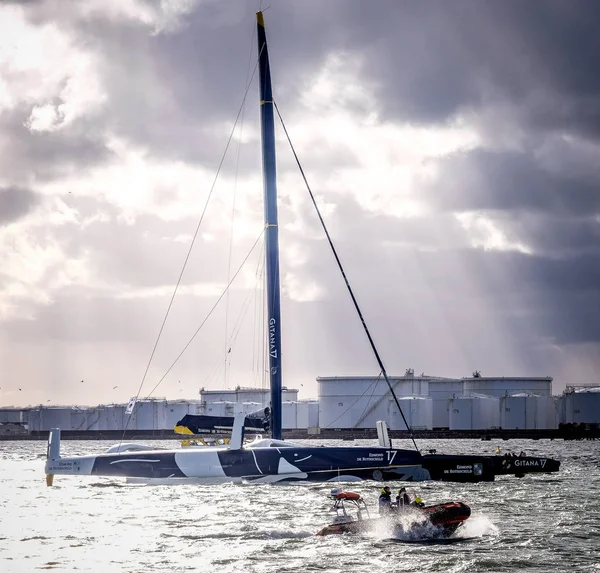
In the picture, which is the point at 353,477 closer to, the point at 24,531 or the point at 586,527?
the point at 586,527

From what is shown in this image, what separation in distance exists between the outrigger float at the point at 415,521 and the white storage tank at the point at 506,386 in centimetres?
11493

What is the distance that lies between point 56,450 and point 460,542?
20.2 meters

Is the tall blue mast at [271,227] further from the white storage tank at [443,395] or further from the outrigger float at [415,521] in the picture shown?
the white storage tank at [443,395]

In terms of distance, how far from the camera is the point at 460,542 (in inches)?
1017

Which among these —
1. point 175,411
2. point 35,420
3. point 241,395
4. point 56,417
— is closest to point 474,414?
point 241,395

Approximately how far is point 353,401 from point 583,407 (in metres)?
34.7

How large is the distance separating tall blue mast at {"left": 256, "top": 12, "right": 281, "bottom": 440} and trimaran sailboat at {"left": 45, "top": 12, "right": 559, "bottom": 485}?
5 cm

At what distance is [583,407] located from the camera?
132500 millimetres

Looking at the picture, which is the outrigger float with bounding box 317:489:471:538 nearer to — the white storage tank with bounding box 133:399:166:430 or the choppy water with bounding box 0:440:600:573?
the choppy water with bounding box 0:440:600:573

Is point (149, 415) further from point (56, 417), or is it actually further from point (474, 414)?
point (474, 414)

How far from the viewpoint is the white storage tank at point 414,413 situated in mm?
123750

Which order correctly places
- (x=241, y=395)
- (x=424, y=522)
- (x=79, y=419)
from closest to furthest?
(x=424, y=522) < (x=241, y=395) < (x=79, y=419)

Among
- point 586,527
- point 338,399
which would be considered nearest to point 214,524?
point 586,527

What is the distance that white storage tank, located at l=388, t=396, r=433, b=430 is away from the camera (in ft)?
406
